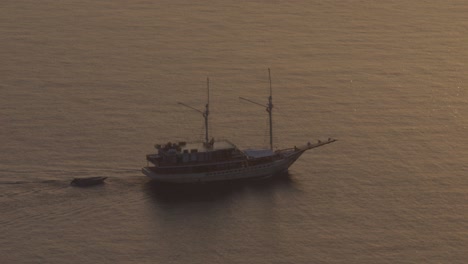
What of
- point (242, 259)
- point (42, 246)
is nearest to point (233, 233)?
point (242, 259)

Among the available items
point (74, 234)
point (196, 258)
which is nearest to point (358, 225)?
point (196, 258)

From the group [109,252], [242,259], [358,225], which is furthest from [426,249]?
[109,252]

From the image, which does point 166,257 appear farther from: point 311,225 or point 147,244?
point 311,225

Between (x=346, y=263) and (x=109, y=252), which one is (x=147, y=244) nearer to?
(x=109, y=252)

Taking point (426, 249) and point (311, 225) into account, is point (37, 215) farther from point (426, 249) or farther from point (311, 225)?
point (426, 249)

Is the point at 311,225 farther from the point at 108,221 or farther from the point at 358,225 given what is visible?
the point at 108,221

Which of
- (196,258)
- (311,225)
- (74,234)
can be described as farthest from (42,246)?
(311,225)
